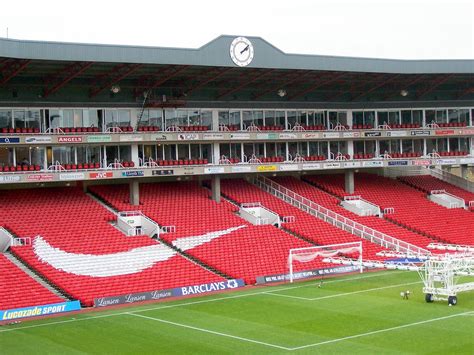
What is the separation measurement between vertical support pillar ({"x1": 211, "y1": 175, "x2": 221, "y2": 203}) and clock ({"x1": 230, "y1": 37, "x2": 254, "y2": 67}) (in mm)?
9516

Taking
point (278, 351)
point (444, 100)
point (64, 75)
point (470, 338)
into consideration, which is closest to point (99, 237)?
point (64, 75)

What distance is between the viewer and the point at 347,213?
60.5 metres

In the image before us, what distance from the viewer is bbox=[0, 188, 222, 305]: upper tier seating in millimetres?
42656

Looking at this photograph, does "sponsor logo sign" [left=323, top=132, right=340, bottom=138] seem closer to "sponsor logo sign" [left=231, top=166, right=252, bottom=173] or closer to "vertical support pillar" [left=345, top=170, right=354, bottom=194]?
"vertical support pillar" [left=345, top=170, right=354, bottom=194]

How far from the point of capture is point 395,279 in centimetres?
4659

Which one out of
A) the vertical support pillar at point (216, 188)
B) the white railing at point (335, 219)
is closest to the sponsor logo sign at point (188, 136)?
the vertical support pillar at point (216, 188)

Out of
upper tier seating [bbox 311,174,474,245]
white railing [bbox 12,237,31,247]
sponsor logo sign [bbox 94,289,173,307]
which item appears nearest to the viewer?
sponsor logo sign [bbox 94,289,173,307]

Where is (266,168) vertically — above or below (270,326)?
above

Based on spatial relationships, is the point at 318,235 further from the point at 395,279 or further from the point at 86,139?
the point at 86,139

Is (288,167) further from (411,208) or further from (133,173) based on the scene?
(133,173)

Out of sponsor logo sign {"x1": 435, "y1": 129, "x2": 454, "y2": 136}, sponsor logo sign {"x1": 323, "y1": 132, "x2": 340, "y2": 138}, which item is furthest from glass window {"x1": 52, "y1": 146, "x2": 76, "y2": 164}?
sponsor logo sign {"x1": 435, "y1": 129, "x2": 454, "y2": 136}

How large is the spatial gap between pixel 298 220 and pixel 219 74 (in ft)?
39.2

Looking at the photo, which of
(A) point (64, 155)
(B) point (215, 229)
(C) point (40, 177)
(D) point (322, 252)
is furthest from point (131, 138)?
(D) point (322, 252)

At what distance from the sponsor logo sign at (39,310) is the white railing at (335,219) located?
23425 millimetres
